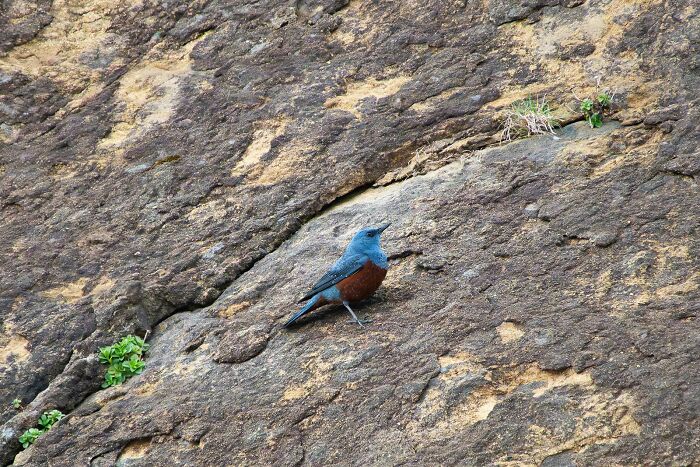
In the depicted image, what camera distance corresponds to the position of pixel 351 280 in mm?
5965

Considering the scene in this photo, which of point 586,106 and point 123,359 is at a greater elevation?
point 586,106

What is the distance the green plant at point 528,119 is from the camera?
6.97 meters

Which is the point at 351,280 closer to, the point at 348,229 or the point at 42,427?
the point at 348,229

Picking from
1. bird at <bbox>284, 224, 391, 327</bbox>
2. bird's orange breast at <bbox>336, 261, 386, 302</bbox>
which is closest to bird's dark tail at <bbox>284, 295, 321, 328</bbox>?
bird at <bbox>284, 224, 391, 327</bbox>

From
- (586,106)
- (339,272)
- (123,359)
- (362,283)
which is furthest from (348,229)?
(586,106)

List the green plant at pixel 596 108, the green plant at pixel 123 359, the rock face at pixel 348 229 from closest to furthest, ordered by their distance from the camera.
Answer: the rock face at pixel 348 229
the green plant at pixel 123 359
the green plant at pixel 596 108

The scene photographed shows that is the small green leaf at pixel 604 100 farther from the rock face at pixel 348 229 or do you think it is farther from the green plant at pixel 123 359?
the green plant at pixel 123 359

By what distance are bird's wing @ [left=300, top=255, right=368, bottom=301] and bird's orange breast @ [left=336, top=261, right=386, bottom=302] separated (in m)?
0.03

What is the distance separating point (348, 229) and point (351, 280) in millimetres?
934

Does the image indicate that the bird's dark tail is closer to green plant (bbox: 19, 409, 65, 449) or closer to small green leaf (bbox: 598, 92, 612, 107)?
green plant (bbox: 19, 409, 65, 449)

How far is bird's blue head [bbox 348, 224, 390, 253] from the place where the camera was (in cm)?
617

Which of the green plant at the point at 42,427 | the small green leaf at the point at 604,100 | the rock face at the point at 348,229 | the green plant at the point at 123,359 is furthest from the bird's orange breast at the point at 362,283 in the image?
the small green leaf at the point at 604,100

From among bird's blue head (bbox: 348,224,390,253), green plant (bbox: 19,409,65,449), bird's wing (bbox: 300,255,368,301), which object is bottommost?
green plant (bbox: 19,409,65,449)

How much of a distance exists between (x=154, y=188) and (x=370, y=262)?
8.32 feet
